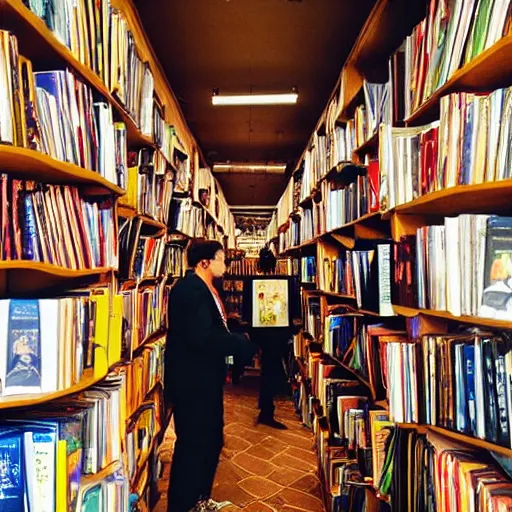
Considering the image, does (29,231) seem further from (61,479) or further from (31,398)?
(61,479)

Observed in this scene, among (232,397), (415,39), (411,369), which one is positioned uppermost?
(415,39)

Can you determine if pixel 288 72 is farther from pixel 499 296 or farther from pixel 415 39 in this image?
pixel 499 296

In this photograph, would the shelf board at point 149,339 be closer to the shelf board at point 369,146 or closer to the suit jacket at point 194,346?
the suit jacket at point 194,346

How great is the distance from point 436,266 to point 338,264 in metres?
1.40

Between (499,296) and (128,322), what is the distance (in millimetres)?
1498

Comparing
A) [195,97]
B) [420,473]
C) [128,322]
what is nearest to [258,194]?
[195,97]

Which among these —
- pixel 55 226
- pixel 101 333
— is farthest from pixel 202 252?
pixel 55 226

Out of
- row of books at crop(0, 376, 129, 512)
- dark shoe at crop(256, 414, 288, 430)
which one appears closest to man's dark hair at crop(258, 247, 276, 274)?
dark shoe at crop(256, 414, 288, 430)

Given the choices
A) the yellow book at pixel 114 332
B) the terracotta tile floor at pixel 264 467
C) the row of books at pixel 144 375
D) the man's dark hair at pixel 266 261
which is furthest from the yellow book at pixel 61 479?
the man's dark hair at pixel 266 261

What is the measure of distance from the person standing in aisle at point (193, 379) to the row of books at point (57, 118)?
0.73 m

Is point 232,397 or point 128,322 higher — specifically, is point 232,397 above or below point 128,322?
below

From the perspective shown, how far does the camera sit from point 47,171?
49.4 inches

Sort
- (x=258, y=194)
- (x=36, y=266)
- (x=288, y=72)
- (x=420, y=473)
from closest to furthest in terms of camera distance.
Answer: (x=36, y=266), (x=420, y=473), (x=288, y=72), (x=258, y=194)

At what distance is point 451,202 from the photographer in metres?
1.42
